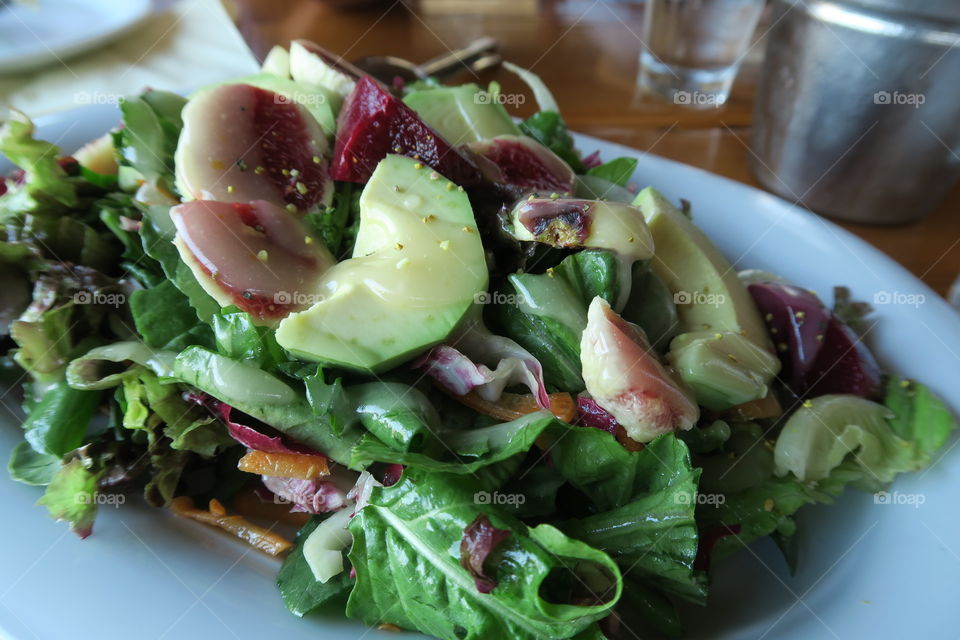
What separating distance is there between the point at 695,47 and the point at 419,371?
2.57 meters

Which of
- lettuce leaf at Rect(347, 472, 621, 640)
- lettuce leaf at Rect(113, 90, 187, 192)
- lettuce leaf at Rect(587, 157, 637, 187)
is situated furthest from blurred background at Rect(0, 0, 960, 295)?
lettuce leaf at Rect(347, 472, 621, 640)

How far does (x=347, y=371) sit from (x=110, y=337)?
616 mm

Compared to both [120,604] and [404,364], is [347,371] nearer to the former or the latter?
[404,364]

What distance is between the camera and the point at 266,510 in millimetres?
1460

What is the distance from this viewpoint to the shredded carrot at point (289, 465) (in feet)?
4.25

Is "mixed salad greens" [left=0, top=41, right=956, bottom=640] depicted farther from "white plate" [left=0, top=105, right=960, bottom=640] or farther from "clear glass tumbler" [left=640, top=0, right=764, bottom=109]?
"clear glass tumbler" [left=640, top=0, right=764, bottom=109]

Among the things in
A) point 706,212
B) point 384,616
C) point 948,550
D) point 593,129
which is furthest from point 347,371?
point 593,129

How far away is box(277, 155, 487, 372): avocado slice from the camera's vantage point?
1238 mm

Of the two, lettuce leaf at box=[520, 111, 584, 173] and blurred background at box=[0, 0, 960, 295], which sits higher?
lettuce leaf at box=[520, 111, 584, 173]

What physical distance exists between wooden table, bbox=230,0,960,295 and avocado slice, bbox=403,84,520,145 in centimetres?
107

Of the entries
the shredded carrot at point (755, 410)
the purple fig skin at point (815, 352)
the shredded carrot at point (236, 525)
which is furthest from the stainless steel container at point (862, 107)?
the shredded carrot at point (236, 525)

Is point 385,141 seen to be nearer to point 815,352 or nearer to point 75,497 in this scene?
point 75,497

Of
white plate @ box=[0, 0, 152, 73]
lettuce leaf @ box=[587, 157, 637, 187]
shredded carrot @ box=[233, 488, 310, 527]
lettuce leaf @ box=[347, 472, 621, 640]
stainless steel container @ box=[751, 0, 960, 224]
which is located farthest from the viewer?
white plate @ box=[0, 0, 152, 73]

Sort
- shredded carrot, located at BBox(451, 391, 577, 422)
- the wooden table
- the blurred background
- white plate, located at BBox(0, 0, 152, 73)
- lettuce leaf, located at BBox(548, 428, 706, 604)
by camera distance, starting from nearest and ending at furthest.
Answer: lettuce leaf, located at BBox(548, 428, 706, 604), shredded carrot, located at BBox(451, 391, 577, 422), the blurred background, the wooden table, white plate, located at BBox(0, 0, 152, 73)
